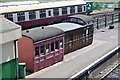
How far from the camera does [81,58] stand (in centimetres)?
1708

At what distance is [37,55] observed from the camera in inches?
557

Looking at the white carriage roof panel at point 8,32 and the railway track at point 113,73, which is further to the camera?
Result: the railway track at point 113,73

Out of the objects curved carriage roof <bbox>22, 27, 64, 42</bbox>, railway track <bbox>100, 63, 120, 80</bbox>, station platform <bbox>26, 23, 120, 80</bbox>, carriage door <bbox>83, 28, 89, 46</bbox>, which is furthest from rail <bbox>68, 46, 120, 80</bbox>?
curved carriage roof <bbox>22, 27, 64, 42</bbox>

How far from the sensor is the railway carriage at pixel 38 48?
13828mm

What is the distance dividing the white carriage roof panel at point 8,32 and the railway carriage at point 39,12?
308 inches

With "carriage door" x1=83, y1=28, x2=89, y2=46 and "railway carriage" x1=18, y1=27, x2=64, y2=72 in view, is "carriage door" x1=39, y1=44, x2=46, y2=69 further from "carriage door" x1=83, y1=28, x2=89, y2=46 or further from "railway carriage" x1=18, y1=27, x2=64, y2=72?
"carriage door" x1=83, y1=28, x2=89, y2=46

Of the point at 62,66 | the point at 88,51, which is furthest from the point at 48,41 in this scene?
the point at 88,51

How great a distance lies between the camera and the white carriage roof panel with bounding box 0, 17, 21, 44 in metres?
11.7

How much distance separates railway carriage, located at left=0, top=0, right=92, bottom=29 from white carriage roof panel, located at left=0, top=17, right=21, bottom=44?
25.7 ft

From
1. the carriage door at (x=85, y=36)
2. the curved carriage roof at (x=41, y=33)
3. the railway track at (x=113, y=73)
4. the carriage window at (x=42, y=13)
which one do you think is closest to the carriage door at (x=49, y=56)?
the curved carriage roof at (x=41, y=33)

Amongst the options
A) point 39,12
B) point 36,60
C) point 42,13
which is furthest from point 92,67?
point 42,13

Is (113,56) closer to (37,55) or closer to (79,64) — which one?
(79,64)

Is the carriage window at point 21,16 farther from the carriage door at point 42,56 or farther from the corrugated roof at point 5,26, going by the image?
the corrugated roof at point 5,26

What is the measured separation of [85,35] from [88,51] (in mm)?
1602
